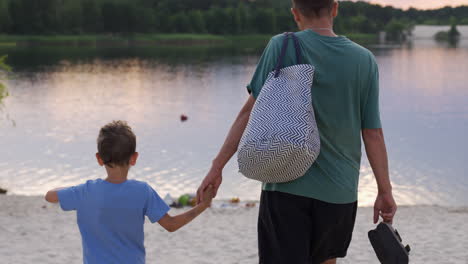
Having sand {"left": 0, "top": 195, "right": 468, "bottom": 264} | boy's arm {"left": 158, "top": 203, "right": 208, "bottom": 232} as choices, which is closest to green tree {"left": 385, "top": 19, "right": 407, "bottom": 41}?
sand {"left": 0, "top": 195, "right": 468, "bottom": 264}

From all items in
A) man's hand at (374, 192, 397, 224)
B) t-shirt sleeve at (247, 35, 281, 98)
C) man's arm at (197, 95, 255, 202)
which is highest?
t-shirt sleeve at (247, 35, 281, 98)

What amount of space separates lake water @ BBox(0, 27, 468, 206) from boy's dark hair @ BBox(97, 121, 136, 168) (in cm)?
Answer: 928

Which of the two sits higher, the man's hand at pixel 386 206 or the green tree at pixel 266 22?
the man's hand at pixel 386 206

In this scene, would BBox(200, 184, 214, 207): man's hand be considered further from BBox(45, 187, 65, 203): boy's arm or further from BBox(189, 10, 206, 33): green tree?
BBox(189, 10, 206, 33): green tree

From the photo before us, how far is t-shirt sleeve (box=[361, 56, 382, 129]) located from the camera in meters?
2.56

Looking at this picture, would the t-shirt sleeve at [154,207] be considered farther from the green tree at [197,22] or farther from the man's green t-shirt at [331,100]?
the green tree at [197,22]

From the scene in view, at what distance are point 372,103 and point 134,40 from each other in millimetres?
108828

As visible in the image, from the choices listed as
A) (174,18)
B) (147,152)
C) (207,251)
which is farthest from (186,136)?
(174,18)

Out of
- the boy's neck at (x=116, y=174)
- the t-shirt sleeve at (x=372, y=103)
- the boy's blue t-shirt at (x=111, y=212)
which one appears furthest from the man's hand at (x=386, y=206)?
the boy's neck at (x=116, y=174)

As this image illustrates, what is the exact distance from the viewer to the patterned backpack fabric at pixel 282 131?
2.29 meters

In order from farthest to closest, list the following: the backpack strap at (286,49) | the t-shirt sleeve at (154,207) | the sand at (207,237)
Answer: the sand at (207,237), the t-shirt sleeve at (154,207), the backpack strap at (286,49)

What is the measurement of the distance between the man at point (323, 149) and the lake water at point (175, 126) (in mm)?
9112

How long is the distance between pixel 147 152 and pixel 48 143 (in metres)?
3.29

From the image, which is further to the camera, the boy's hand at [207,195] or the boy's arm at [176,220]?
the boy's hand at [207,195]
